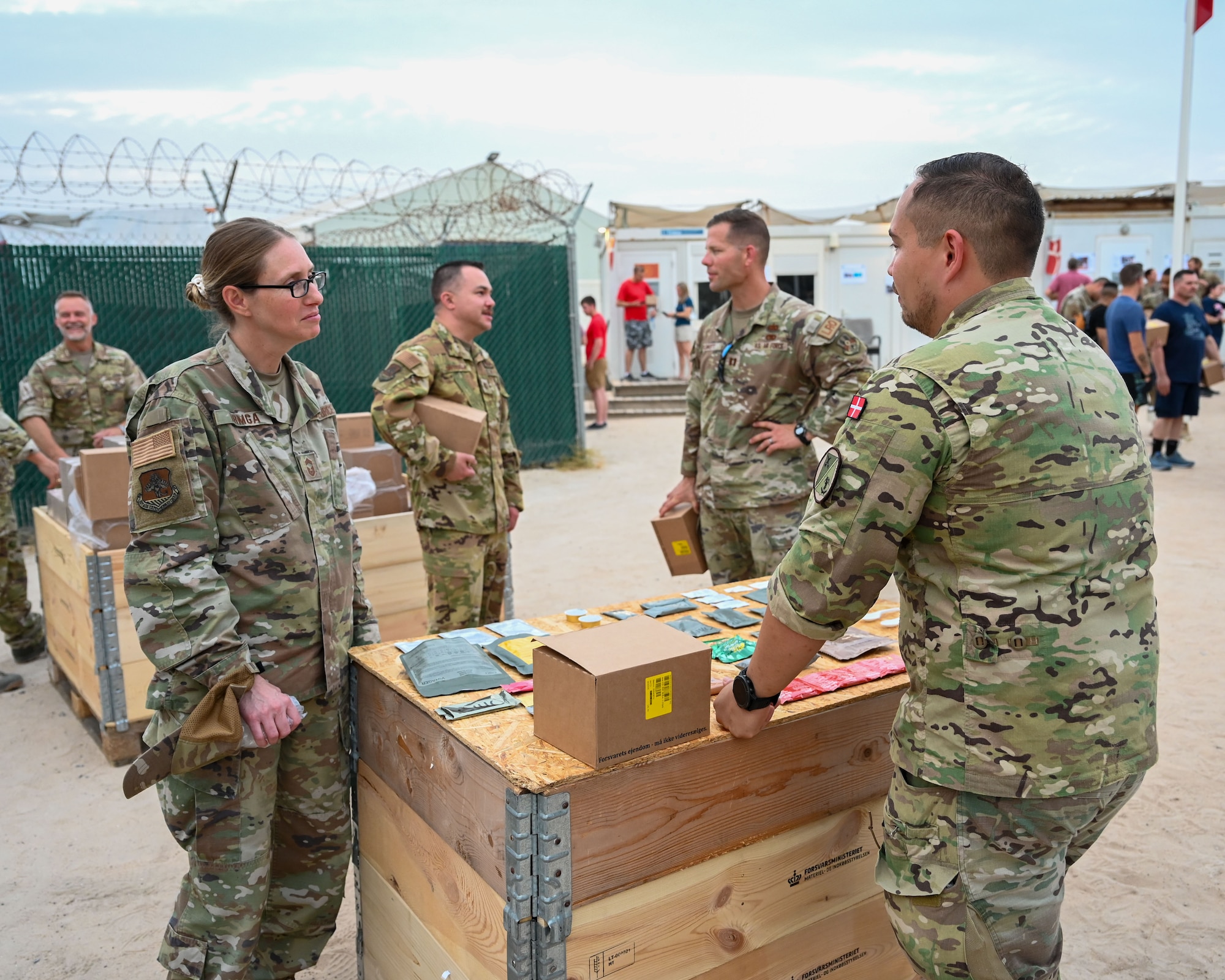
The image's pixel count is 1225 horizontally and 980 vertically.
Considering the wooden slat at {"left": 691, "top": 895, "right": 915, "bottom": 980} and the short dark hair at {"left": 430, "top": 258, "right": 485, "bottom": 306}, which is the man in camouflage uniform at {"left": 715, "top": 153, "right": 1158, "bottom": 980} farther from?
the short dark hair at {"left": 430, "top": 258, "right": 485, "bottom": 306}

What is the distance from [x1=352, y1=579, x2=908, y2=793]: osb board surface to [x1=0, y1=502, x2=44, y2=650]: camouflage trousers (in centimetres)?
383

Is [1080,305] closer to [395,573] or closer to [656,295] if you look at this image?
[656,295]

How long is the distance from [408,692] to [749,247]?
2.48 meters

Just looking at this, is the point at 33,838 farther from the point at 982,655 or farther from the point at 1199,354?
the point at 1199,354

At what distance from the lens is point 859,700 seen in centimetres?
200

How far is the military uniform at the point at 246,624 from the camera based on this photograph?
192 centimetres

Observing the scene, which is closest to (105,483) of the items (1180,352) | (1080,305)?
(1180,352)

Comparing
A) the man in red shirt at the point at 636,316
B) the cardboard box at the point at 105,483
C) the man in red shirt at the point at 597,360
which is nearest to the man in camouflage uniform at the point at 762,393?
the cardboard box at the point at 105,483

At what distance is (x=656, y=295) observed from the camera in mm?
17141

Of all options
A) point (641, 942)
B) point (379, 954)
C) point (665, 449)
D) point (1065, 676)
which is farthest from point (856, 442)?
point (665, 449)

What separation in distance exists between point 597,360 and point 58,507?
9.82m

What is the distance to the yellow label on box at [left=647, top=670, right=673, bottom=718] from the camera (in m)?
1.65

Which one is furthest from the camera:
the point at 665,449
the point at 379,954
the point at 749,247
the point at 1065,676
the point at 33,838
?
the point at 665,449

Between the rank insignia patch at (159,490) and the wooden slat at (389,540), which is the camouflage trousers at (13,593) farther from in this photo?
the rank insignia patch at (159,490)
